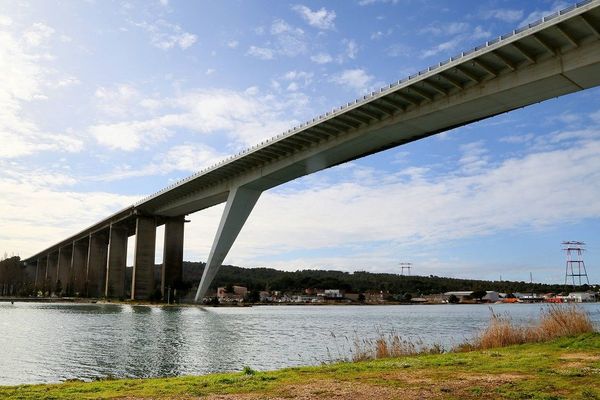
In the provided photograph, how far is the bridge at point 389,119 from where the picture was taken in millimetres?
27484

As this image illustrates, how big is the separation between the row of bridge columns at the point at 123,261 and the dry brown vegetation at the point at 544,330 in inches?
2907

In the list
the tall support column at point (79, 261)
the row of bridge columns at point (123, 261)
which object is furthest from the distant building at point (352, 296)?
the tall support column at point (79, 261)

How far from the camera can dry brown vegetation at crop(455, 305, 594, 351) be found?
14055 mm

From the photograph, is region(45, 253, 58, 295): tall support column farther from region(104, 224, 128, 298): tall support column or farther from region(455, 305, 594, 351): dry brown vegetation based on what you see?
region(455, 305, 594, 351): dry brown vegetation

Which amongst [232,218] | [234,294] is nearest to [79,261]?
[234,294]

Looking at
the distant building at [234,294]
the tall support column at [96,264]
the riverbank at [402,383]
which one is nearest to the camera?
the riverbank at [402,383]

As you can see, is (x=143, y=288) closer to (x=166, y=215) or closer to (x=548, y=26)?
(x=166, y=215)

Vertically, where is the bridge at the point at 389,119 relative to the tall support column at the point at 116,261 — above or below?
above

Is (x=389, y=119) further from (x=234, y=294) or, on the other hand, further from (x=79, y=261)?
(x=79, y=261)

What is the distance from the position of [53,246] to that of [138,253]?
194 feet

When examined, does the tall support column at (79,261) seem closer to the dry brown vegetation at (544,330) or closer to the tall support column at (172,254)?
the tall support column at (172,254)

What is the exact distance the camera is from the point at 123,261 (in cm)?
9625

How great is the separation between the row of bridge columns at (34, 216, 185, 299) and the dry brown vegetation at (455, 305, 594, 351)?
242 ft

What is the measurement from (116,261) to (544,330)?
90010 mm
